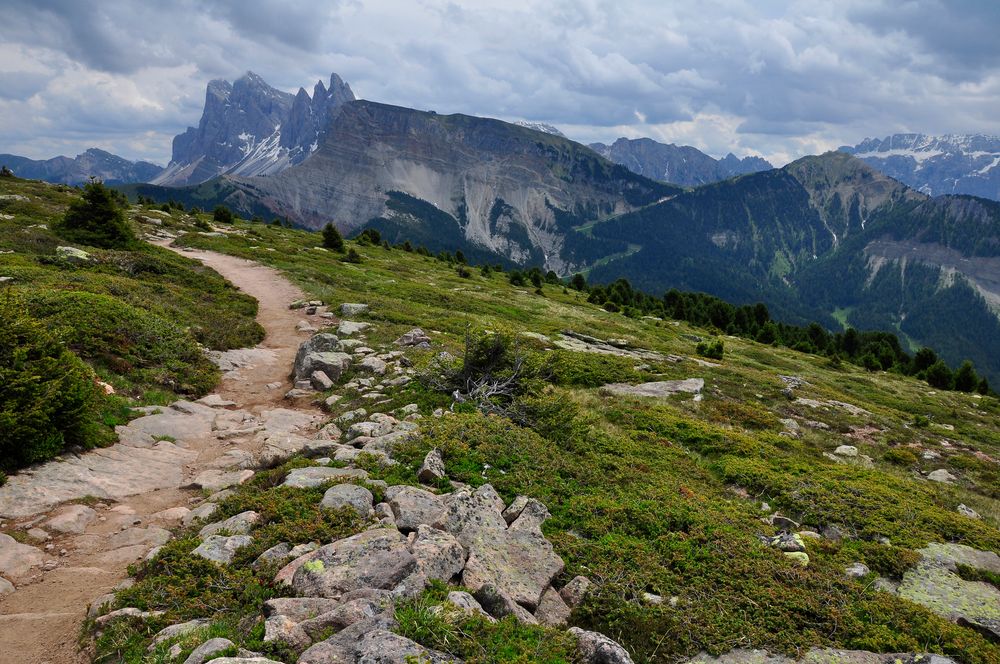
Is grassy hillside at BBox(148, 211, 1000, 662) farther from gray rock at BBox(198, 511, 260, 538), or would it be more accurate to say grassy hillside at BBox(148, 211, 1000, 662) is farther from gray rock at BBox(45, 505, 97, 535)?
gray rock at BBox(45, 505, 97, 535)

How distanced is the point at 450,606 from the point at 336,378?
14715 mm

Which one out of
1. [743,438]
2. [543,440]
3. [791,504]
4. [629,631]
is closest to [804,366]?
[743,438]

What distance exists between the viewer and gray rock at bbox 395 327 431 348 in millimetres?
24891

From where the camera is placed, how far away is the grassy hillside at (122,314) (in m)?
15.5

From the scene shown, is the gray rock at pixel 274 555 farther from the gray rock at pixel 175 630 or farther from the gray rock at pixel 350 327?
the gray rock at pixel 350 327

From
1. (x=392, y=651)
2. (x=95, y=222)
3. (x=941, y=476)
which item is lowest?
(x=941, y=476)

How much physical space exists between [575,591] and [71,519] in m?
10.2

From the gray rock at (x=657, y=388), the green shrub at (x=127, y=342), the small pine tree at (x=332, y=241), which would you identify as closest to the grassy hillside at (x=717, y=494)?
the gray rock at (x=657, y=388)

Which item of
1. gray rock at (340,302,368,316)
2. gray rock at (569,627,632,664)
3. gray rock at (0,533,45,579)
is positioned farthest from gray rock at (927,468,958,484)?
gray rock at (340,302,368,316)

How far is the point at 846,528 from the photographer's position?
43.1ft

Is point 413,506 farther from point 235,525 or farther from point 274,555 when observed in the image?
point 235,525

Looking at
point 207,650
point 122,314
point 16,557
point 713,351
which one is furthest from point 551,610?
point 713,351

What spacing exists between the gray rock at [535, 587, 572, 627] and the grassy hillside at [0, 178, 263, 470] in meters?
11.6

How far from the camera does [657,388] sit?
27.1 m
